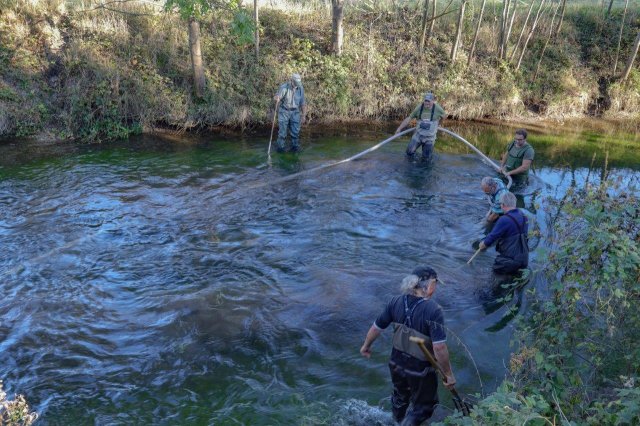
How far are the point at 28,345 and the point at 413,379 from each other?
189 inches

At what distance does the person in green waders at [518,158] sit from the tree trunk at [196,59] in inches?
379

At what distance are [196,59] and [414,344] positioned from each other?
13.8 m

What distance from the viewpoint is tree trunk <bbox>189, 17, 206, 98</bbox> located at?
51.9ft

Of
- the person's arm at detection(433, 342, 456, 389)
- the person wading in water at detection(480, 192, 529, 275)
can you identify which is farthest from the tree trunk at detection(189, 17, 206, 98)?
the person's arm at detection(433, 342, 456, 389)

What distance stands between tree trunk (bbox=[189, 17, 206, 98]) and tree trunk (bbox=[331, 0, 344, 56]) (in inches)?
202

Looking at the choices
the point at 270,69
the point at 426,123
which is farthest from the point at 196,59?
the point at 426,123

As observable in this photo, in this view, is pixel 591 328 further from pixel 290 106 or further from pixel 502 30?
pixel 502 30

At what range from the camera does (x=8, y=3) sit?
53.7 ft

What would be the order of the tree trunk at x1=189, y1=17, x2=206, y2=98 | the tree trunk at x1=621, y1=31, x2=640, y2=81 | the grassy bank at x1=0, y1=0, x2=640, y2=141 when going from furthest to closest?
the tree trunk at x1=621, y1=31, x2=640, y2=81 → the tree trunk at x1=189, y1=17, x2=206, y2=98 → the grassy bank at x1=0, y1=0, x2=640, y2=141

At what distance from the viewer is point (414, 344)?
4836 mm

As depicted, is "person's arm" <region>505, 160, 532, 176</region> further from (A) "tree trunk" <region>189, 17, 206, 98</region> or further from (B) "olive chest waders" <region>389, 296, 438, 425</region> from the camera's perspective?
(A) "tree trunk" <region>189, 17, 206, 98</region>

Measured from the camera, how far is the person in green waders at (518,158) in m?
11.2

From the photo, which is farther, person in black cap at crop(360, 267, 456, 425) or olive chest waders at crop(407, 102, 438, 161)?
olive chest waders at crop(407, 102, 438, 161)

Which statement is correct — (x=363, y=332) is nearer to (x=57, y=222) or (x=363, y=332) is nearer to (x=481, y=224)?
(x=481, y=224)
